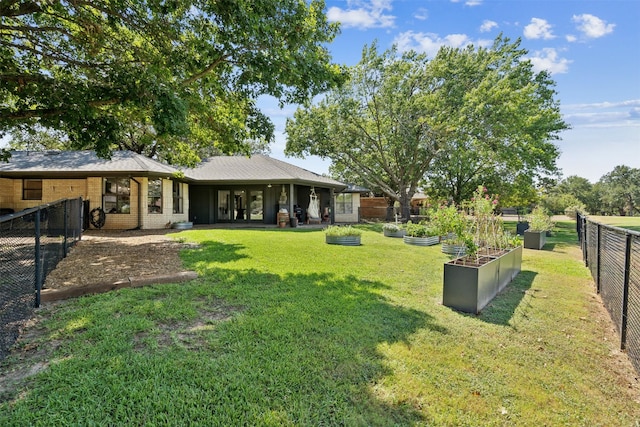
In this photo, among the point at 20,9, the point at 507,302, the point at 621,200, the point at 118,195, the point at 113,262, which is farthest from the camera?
the point at 621,200

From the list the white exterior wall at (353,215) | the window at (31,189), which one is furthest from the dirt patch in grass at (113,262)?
the white exterior wall at (353,215)

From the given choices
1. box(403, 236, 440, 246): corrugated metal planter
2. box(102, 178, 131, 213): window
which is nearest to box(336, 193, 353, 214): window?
box(403, 236, 440, 246): corrugated metal planter

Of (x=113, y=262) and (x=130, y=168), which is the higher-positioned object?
(x=130, y=168)

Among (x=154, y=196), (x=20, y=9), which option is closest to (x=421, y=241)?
(x=20, y=9)

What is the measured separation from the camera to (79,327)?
325cm

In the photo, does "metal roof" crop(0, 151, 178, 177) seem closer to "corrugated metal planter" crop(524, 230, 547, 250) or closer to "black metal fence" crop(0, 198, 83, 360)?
"black metal fence" crop(0, 198, 83, 360)

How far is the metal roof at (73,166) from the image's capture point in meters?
12.5

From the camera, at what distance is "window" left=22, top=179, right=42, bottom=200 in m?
13.6

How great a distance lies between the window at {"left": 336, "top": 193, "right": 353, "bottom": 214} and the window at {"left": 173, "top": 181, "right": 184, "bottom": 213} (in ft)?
34.9

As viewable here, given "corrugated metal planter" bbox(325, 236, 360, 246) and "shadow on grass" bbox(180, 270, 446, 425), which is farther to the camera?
"corrugated metal planter" bbox(325, 236, 360, 246)

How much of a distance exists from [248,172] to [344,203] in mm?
8111

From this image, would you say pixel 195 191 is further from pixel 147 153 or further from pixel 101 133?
pixel 101 133

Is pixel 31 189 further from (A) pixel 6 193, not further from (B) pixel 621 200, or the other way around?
(B) pixel 621 200

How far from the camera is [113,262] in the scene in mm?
6629
